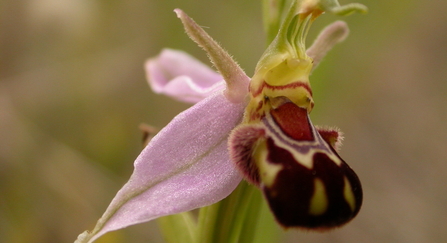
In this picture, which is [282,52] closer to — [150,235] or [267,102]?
[267,102]

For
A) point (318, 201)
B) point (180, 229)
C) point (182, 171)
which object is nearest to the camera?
point (318, 201)

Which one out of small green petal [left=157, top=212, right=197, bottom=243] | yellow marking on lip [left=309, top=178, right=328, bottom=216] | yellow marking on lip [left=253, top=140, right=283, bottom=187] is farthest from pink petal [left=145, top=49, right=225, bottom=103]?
yellow marking on lip [left=309, top=178, right=328, bottom=216]

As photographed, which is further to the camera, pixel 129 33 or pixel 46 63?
pixel 129 33

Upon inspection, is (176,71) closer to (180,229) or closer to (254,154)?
(180,229)

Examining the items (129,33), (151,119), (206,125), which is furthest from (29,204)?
(206,125)

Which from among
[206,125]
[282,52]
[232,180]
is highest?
[282,52]


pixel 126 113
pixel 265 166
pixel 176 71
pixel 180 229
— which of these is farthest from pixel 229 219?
pixel 126 113

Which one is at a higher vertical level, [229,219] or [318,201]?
[318,201]
